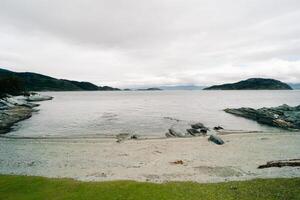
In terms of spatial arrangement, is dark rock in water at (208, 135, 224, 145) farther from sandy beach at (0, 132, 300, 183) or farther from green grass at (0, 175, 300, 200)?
green grass at (0, 175, 300, 200)

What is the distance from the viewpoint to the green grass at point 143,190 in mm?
13852

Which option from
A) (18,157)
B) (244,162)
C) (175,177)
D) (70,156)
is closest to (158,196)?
(175,177)

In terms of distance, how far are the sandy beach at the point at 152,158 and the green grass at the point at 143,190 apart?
2.92 m

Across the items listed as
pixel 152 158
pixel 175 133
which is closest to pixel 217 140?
pixel 175 133

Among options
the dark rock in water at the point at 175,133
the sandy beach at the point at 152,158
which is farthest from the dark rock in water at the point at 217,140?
the dark rock in water at the point at 175,133

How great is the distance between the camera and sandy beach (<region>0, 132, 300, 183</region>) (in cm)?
2047

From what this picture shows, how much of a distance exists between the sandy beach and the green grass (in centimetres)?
292

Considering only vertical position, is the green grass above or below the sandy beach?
above

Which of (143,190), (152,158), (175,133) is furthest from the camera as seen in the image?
(175,133)

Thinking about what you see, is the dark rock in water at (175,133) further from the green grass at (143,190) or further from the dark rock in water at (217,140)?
the green grass at (143,190)

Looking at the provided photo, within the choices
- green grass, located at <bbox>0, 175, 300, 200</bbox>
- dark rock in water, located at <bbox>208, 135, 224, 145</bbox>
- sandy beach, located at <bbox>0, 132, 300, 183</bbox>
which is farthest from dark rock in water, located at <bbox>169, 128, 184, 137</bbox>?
green grass, located at <bbox>0, 175, 300, 200</bbox>

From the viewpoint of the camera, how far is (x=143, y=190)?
14.7 metres

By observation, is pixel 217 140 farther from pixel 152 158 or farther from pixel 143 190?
pixel 143 190

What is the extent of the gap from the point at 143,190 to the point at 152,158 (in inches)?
485
